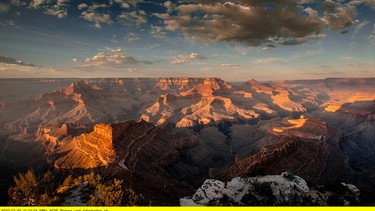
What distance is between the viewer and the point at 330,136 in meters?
108

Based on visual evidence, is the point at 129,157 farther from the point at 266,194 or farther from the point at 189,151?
the point at 266,194

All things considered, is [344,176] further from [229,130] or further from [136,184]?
[229,130]

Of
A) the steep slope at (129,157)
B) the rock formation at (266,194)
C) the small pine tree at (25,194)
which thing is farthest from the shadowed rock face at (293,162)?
the small pine tree at (25,194)

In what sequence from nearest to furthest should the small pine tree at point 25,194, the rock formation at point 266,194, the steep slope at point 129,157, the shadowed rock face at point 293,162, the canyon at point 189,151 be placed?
1. the small pine tree at point 25,194
2. the rock formation at point 266,194
3. the steep slope at point 129,157
4. the shadowed rock face at point 293,162
5. the canyon at point 189,151

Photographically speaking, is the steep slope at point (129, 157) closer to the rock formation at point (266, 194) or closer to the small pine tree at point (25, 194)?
the rock formation at point (266, 194)

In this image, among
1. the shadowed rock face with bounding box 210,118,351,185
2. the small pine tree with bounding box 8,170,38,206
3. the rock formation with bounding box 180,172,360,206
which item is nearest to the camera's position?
the small pine tree with bounding box 8,170,38,206

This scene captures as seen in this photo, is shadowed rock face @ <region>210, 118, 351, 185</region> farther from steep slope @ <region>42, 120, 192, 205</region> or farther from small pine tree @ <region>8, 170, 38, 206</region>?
small pine tree @ <region>8, 170, 38, 206</region>

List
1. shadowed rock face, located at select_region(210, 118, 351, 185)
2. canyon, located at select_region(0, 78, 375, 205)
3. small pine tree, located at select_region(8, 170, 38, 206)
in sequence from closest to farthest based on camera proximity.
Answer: small pine tree, located at select_region(8, 170, 38, 206) < shadowed rock face, located at select_region(210, 118, 351, 185) < canyon, located at select_region(0, 78, 375, 205)

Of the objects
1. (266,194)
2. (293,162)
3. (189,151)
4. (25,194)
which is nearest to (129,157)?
(25,194)

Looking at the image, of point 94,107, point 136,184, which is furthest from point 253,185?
point 94,107

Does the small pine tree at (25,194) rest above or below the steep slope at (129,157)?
above

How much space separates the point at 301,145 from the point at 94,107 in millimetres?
166352

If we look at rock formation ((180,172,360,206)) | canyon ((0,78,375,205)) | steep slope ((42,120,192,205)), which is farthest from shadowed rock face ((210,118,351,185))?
steep slope ((42,120,192,205))

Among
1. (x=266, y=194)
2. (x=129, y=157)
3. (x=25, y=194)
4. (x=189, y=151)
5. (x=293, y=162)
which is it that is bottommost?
(x=189, y=151)
